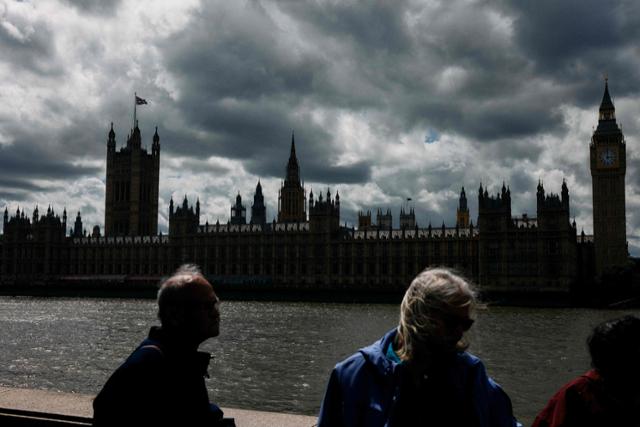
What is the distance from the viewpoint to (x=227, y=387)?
1831cm

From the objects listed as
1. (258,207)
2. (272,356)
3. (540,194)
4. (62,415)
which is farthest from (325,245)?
(62,415)

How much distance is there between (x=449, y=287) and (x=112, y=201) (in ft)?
450

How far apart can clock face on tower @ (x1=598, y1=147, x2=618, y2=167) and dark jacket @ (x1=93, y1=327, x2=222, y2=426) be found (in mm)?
93622

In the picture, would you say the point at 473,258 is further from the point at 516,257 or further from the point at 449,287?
the point at 449,287

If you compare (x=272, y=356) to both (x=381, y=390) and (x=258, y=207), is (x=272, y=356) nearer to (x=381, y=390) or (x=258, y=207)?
(x=381, y=390)

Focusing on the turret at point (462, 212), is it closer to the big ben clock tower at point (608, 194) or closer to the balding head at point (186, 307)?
the big ben clock tower at point (608, 194)

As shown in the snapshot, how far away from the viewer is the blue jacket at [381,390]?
127 inches

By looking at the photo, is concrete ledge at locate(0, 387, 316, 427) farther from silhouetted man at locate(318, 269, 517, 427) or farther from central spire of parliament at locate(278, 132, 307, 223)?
central spire of parliament at locate(278, 132, 307, 223)

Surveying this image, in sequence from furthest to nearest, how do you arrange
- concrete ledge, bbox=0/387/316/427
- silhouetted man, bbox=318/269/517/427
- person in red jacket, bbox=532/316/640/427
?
concrete ledge, bbox=0/387/316/427, person in red jacket, bbox=532/316/640/427, silhouetted man, bbox=318/269/517/427

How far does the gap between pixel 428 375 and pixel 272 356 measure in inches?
877

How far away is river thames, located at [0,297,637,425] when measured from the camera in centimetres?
1778

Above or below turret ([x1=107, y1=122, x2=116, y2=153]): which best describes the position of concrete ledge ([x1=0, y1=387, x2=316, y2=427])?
below

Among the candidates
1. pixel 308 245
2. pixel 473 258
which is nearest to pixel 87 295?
pixel 308 245

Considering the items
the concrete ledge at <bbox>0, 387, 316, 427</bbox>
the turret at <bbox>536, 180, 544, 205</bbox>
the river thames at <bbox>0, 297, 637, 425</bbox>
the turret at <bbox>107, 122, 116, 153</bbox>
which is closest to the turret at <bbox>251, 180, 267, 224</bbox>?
the turret at <bbox>107, 122, 116, 153</bbox>
